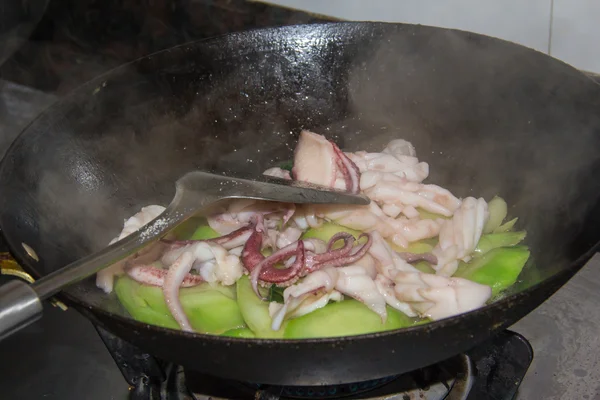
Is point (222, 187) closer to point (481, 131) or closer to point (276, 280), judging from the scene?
point (276, 280)

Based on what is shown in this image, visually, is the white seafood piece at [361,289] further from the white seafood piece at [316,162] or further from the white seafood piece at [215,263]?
the white seafood piece at [316,162]

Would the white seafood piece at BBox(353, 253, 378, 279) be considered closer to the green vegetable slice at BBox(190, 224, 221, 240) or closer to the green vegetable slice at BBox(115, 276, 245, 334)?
the green vegetable slice at BBox(115, 276, 245, 334)

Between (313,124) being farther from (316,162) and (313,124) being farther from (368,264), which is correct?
(368,264)

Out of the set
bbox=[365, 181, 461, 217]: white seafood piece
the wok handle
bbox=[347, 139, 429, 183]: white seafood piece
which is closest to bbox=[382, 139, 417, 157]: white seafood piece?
bbox=[347, 139, 429, 183]: white seafood piece

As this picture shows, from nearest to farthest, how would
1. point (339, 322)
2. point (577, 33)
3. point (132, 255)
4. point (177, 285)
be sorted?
1. point (339, 322)
2. point (177, 285)
3. point (132, 255)
4. point (577, 33)

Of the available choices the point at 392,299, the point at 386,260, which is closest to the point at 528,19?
the point at 386,260

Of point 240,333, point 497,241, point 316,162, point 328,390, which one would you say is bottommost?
point 328,390
